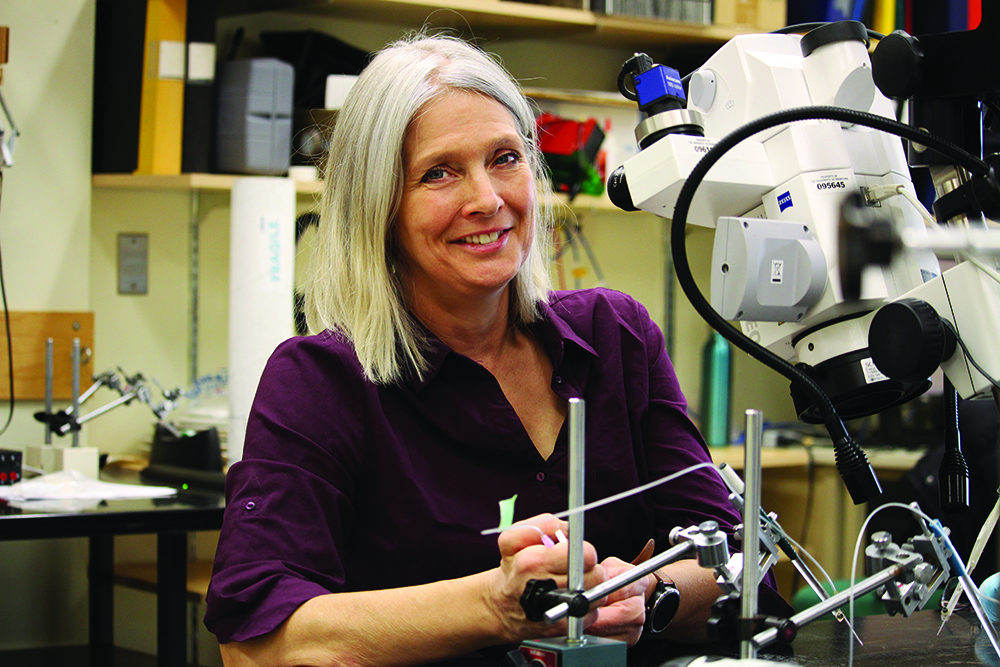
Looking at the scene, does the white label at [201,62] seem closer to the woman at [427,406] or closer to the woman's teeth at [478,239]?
the woman at [427,406]

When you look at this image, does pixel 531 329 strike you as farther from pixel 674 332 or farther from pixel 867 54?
pixel 674 332

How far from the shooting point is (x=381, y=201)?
1.18 meters

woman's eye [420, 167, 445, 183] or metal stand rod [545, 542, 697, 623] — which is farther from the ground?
woman's eye [420, 167, 445, 183]

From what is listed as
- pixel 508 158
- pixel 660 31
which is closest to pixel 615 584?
pixel 508 158

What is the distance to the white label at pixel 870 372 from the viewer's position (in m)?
0.80

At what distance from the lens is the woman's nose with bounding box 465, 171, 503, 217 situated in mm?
1140

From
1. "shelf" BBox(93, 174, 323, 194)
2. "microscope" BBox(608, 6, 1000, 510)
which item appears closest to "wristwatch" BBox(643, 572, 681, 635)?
"microscope" BBox(608, 6, 1000, 510)

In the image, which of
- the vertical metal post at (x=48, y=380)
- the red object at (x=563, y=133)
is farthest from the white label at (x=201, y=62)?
the red object at (x=563, y=133)

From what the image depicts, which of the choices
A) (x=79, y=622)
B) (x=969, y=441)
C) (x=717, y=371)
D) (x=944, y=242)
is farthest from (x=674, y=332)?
(x=944, y=242)

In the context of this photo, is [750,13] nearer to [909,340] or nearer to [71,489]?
[71,489]

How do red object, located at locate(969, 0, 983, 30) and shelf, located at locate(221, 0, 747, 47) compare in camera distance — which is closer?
red object, located at locate(969, 0, 983, 30)

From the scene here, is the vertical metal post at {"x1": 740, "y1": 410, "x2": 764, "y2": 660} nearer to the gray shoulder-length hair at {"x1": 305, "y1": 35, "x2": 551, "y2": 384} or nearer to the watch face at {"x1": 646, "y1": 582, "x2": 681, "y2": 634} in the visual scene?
the watch face at {"x1": 646, "y1": 582, "x2": 681, "y2": 634}

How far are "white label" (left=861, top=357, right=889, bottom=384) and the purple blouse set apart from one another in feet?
0.92

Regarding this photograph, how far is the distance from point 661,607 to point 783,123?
474 mm
